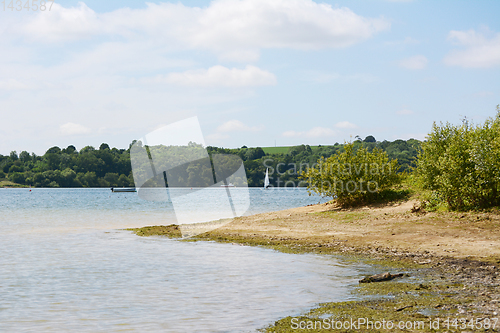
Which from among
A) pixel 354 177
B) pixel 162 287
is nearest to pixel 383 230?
pixel 354 177

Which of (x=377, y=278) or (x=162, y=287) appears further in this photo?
(x=162, y=287)

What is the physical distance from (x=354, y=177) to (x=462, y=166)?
8.14 m

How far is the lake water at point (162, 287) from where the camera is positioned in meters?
10.2

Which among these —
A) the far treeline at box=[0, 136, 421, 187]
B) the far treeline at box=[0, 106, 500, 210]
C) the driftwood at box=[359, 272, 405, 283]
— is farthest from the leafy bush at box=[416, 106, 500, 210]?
the far treeline at box=[0, 136, 421, 187]

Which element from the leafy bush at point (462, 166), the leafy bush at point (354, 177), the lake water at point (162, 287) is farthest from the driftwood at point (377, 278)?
the leafy bush at point (354, 177)

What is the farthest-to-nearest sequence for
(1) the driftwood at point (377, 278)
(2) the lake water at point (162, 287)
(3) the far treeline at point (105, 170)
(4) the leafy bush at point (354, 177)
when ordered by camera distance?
(3) the far treeline at point (105, 170)
(4) the leafy bush at point (354, 177)
(1) the driftwood at point (377, 278)
(2) the lake water at point (162, 287)

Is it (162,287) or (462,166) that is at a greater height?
(462,166)

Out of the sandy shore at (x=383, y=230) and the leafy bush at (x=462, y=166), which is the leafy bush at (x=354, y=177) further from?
the leafy bush at (x=462, y=166)

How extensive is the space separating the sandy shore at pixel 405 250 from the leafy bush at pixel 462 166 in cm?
122

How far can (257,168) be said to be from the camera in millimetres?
168500

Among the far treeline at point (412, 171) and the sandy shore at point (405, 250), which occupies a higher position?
the far treeline at point (412, 171)

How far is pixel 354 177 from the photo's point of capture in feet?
A: 103

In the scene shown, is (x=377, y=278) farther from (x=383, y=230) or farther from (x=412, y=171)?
(x=412, y=171)

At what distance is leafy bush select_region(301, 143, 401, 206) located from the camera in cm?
3102
